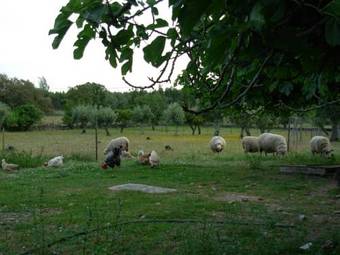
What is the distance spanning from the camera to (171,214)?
796 centimetres

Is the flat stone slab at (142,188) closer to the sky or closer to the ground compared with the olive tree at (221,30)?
closer to the ground

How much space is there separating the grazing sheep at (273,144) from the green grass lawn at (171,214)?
9592 mm

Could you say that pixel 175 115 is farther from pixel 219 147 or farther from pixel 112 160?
pixel 112 160

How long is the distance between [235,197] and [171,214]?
250 cm

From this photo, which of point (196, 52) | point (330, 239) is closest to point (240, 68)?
point (196, 52)

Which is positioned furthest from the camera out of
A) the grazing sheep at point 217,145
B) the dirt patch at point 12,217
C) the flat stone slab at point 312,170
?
the grazing sheep at point 217,145

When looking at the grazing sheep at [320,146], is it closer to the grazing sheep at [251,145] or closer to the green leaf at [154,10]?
the grazing sheep at [251,145]

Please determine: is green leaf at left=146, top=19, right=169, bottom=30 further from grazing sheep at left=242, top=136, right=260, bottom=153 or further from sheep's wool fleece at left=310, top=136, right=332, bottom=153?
grazing sheep at left=242, top=136, right=260, bottom=153

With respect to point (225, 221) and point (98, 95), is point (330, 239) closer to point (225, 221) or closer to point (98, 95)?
point (225, 221)

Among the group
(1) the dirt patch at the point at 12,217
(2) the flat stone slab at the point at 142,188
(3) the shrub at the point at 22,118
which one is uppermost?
(3) the shrub at the point at 22,118

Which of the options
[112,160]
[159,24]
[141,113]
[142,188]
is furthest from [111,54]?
[141,113]

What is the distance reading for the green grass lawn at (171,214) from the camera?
6000mm

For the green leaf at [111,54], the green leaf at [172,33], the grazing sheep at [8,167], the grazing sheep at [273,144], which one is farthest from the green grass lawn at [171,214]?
the grazing sheep at [273,144]

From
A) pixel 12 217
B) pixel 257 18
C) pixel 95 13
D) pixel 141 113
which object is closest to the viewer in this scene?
pixel 257 18
